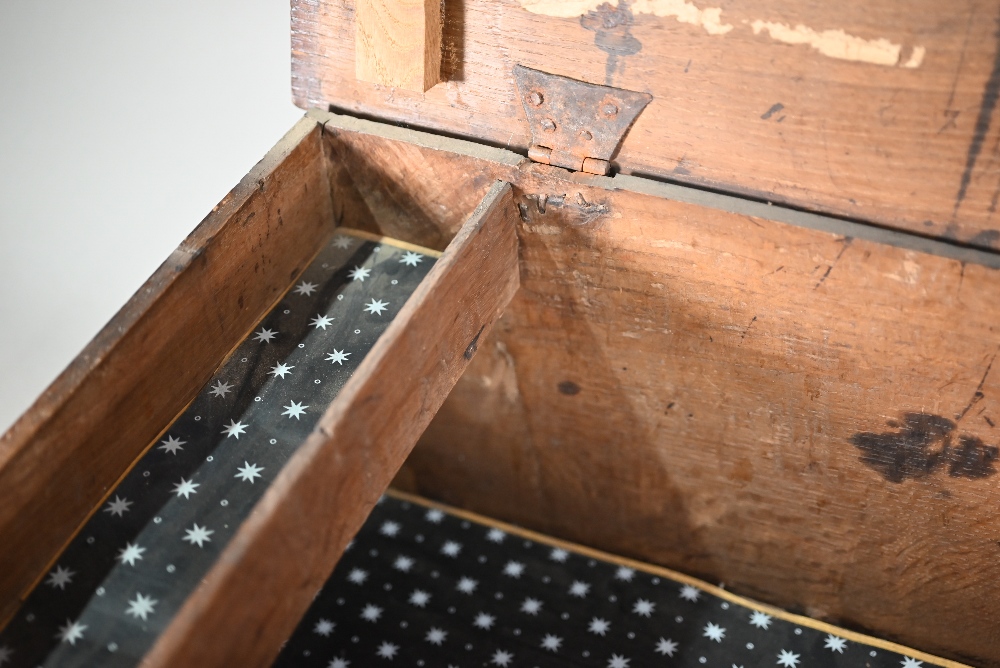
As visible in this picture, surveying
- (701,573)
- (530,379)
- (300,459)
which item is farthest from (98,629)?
(701,573)

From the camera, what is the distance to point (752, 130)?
115cm

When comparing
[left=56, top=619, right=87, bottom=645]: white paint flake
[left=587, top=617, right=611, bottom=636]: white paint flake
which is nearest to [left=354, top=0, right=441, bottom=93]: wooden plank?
[left=56, top=619, right=87, bottom=645]: white paint flake

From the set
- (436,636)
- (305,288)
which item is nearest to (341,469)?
(305,288)

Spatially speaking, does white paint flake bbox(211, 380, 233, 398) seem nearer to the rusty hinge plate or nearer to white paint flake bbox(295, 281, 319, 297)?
white paint flake bbox(295, 281, 319, 297)

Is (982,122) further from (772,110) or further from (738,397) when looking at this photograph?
(738,397)

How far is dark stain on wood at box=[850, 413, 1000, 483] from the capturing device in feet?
4.14

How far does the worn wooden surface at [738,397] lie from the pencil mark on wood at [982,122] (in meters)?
0.09

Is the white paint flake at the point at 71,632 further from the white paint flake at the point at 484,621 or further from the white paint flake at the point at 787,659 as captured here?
the white paint flake at the point at 787,659

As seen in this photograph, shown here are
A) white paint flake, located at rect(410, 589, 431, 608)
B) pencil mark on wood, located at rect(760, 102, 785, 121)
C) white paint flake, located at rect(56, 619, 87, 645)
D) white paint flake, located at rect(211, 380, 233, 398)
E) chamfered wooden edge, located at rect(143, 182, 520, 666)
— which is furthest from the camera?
white paint flake, located at rect(410, 589, 431, 608)

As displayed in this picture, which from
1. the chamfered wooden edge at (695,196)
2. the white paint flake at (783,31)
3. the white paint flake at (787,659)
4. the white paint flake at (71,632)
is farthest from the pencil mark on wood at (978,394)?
the white paint flake at (71,632)

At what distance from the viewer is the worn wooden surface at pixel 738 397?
1.20 m

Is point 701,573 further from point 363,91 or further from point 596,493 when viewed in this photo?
point 363,91

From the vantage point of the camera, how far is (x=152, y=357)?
3.76 feet

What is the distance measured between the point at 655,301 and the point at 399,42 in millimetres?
455
